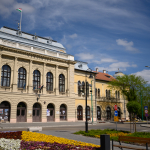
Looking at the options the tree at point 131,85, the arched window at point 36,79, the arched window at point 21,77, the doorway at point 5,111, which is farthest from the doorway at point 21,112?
the tree at point 131,85

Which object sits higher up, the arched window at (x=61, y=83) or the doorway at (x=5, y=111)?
the arched window at (x=61, y=83)

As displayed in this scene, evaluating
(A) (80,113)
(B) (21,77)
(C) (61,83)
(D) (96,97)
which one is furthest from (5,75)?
(D) (96,97)

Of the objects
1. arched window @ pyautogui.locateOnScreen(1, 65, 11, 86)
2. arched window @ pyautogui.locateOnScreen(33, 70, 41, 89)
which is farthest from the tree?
arched window @ pyautogui.locateOnScreen(1, 65, 11, 86)

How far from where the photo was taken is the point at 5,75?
31.6 meters

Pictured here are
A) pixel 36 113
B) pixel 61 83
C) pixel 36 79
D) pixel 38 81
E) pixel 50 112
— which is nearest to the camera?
pixel 36 113

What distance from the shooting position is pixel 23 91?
108 feet

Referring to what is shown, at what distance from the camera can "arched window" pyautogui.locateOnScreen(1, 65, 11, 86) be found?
103ft

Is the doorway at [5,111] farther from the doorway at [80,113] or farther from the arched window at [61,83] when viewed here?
the doorway at [80,113]

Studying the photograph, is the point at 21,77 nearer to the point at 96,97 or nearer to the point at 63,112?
the point at 63,112

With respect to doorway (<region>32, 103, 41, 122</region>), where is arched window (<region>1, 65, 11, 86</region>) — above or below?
above

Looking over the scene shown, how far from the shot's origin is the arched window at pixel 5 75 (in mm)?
31281

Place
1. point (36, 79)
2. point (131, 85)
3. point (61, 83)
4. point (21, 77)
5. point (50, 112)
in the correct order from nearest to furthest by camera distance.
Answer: point (21, 77)
point (36, 79)
point (50, 112)
point (61, 83)
point (131, 85)

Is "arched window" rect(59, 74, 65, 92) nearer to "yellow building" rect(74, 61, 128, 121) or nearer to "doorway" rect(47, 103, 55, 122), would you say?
"yellow building" rect(74, 61, 128, 121)

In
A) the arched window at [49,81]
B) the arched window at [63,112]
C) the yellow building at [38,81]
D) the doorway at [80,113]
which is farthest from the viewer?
the doorway at [80,113]
